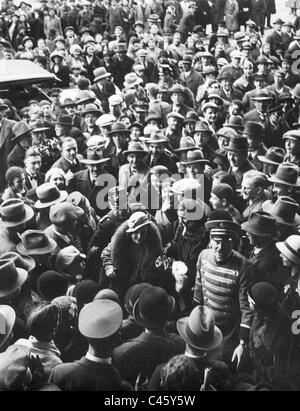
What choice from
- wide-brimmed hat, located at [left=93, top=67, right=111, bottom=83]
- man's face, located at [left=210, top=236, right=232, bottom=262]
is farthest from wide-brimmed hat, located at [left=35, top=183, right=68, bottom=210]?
wide-brimmed hat, located at [left=93, top=67, right=111, bottom=83]

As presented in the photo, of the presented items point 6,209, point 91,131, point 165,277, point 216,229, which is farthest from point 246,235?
point 91,131

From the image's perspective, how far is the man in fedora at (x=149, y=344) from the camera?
5.79 metres

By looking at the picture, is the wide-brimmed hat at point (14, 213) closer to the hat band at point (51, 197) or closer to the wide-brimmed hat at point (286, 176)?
the hat band at point (51, 197)

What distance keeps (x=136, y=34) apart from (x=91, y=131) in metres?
6.23

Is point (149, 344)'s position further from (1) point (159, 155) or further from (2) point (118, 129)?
(2) point (118, 129)

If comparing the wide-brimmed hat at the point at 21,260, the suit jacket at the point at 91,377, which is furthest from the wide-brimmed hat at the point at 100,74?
the suit jacket at the point at 91,377

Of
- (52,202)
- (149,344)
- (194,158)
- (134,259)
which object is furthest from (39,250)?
(194,158)

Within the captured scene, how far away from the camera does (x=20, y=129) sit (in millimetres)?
8719

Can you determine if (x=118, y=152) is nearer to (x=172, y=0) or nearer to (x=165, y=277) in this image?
(x=165, y=277)

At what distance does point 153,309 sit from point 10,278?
139cm

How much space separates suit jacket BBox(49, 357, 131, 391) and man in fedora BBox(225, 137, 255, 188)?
2.61 metres

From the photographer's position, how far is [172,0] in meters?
16.3

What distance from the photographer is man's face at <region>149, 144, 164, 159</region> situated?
26.0ft

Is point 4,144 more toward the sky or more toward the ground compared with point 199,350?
more toward the sky
